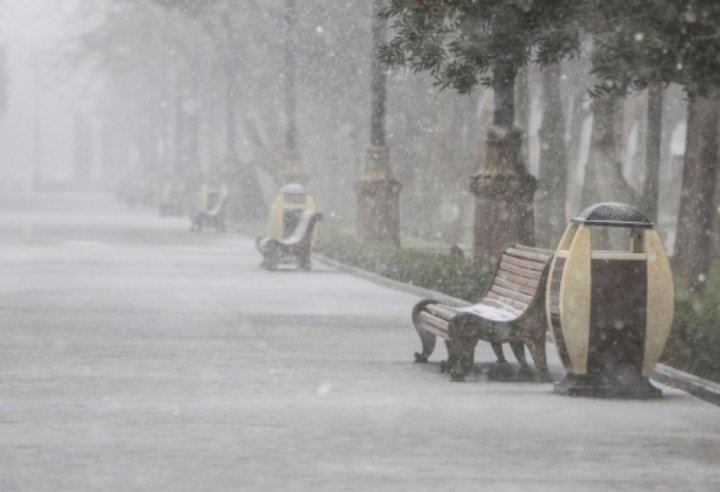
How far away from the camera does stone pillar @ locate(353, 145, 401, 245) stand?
33.2m

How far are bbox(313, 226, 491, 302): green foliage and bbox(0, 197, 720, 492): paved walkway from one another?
1412 millimetres

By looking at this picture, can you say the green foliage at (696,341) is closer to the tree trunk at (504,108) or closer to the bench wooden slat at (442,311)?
the bench wooden slat at (442,311)

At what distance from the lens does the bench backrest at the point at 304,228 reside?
30438mm

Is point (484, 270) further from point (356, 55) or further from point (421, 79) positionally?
point (356, 55)

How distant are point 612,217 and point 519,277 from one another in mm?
1661

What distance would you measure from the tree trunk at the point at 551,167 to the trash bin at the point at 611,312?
66.9ft

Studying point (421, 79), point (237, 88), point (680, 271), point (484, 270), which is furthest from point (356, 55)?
point (484, 270)

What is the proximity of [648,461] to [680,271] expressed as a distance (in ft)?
58.2

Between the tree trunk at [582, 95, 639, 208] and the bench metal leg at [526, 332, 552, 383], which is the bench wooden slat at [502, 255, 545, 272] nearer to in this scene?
the bench metal leg at [526, 332, 552, 383]

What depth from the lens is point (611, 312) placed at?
12.8 m

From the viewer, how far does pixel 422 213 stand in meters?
47.2

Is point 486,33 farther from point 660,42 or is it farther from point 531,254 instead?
point 660,42

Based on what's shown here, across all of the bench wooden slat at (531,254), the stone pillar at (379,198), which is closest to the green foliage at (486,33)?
the bench wooden slat at (531,254)

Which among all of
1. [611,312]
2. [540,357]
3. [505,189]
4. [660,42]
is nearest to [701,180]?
[505,189]
